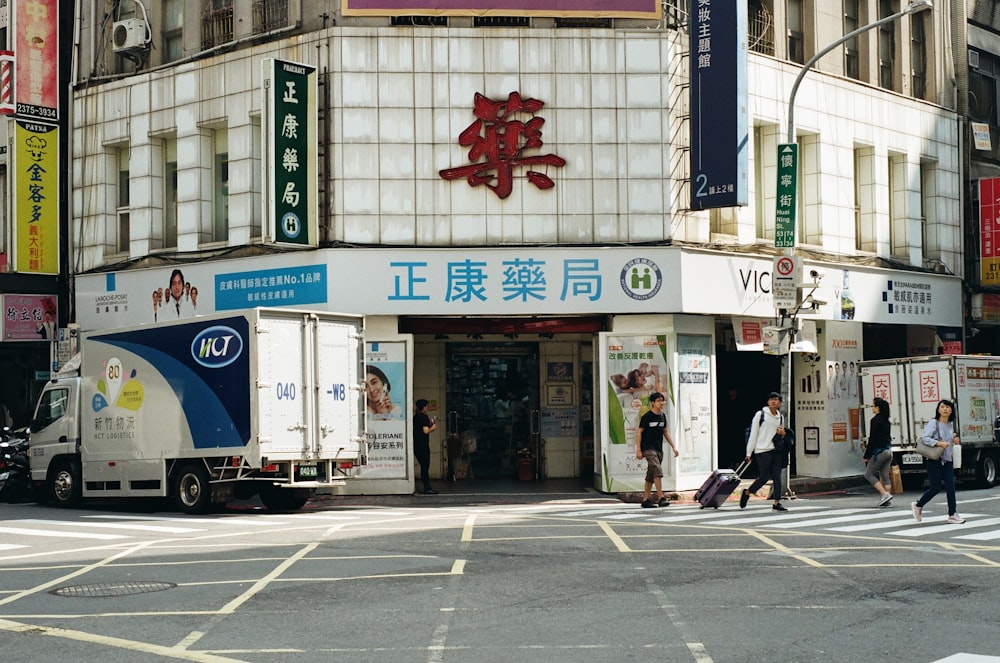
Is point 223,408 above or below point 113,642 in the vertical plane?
above

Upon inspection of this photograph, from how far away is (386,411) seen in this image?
80.9 feet

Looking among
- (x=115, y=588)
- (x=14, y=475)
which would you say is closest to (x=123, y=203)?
(x=14, y=475)

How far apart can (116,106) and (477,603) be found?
20.5 meters

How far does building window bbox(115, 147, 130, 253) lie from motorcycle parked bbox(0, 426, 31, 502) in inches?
210

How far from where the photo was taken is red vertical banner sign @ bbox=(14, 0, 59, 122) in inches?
1115

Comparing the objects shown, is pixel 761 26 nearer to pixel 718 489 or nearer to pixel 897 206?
pixel 897 206

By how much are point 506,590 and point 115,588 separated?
3593mm

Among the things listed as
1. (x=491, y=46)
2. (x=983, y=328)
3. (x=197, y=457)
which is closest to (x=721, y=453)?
(x=983, y=328)

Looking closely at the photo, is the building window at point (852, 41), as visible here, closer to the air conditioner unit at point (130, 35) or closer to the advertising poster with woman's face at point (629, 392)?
the advertising poster with woman's face at point (629, 392)

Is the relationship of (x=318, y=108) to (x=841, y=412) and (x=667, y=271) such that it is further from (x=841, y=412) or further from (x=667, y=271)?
(x=841, y=412)

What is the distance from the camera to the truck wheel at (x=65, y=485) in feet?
75.6

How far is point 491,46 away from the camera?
24.8 meters

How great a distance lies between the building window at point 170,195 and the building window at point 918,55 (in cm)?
1739

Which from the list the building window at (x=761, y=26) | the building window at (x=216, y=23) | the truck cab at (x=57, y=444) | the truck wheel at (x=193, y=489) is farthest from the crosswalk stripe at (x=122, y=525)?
the building window at (x=761, y=26)
